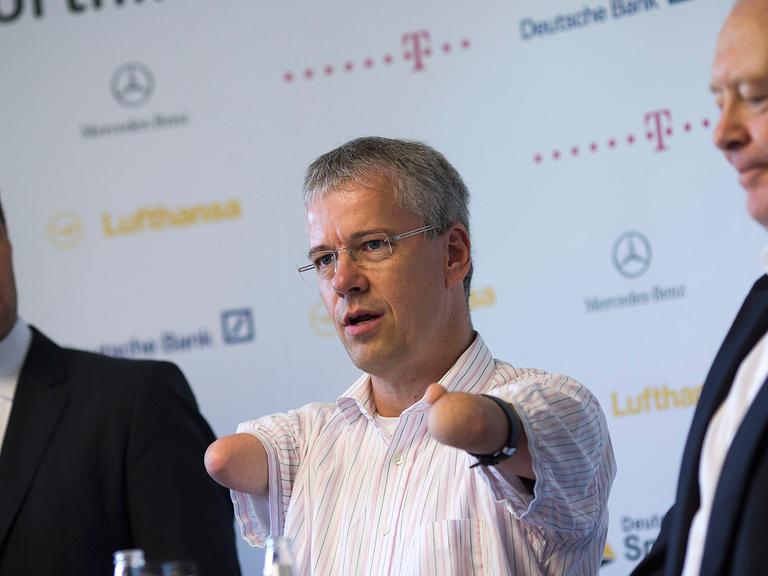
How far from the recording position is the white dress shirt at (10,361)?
335cm

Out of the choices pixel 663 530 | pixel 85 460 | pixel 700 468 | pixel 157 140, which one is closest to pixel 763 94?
pixel 700 468

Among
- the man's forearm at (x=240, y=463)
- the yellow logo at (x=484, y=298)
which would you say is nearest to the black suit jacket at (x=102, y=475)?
the man's forearm at (x=240, y=463)

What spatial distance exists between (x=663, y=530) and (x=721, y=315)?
1.94 metres

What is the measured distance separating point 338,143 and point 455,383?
6.04 feet

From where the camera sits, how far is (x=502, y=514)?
2371mm

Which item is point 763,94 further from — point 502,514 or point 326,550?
point 326,550

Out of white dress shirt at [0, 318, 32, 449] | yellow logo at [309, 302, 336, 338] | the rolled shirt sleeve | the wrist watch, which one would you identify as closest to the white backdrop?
yellow logo at [309, 302, 336, 338]

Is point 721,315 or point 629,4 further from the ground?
point 629,4

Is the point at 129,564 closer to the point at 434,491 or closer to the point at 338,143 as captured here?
the point at 434,491

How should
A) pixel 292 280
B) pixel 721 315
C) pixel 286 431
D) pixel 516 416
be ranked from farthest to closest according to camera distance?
1. pixel 292 280
2. pixel 721 315
3. pixel 286 431
4. pixel 516 416

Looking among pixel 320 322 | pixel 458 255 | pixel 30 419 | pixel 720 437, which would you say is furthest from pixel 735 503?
pixel 320 322

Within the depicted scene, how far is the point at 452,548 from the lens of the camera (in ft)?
7.66

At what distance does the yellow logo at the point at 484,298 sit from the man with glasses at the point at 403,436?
1232 mm

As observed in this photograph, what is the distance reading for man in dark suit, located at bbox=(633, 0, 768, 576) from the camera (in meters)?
1.66
